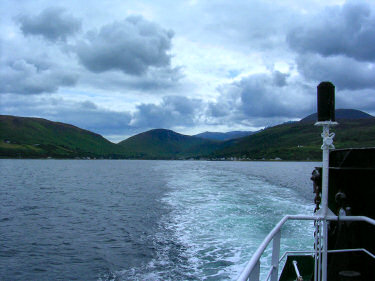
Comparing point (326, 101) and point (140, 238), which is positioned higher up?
point (326, 101)

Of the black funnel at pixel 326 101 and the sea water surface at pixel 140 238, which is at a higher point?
the black funnel at pixel 326 101

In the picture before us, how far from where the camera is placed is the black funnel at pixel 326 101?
204 inches

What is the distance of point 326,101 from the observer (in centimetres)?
523

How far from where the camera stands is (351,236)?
305 inches

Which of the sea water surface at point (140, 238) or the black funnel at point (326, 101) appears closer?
the black funnel at point (326, 101)

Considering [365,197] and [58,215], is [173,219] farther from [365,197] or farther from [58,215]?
[365,197]

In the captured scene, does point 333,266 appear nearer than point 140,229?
Yes

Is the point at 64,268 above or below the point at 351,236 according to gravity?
below

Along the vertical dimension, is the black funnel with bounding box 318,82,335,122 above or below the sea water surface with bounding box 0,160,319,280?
above

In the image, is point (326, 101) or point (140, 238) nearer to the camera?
point (326, 101)

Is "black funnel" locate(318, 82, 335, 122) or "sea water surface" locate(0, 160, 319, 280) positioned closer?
"black funnel" locate(318, 82, 335, 122)

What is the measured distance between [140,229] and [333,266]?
16089 millimetres

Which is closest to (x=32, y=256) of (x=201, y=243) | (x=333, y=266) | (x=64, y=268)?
(x=64, y=268)

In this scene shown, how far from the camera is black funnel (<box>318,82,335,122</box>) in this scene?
204 inches
